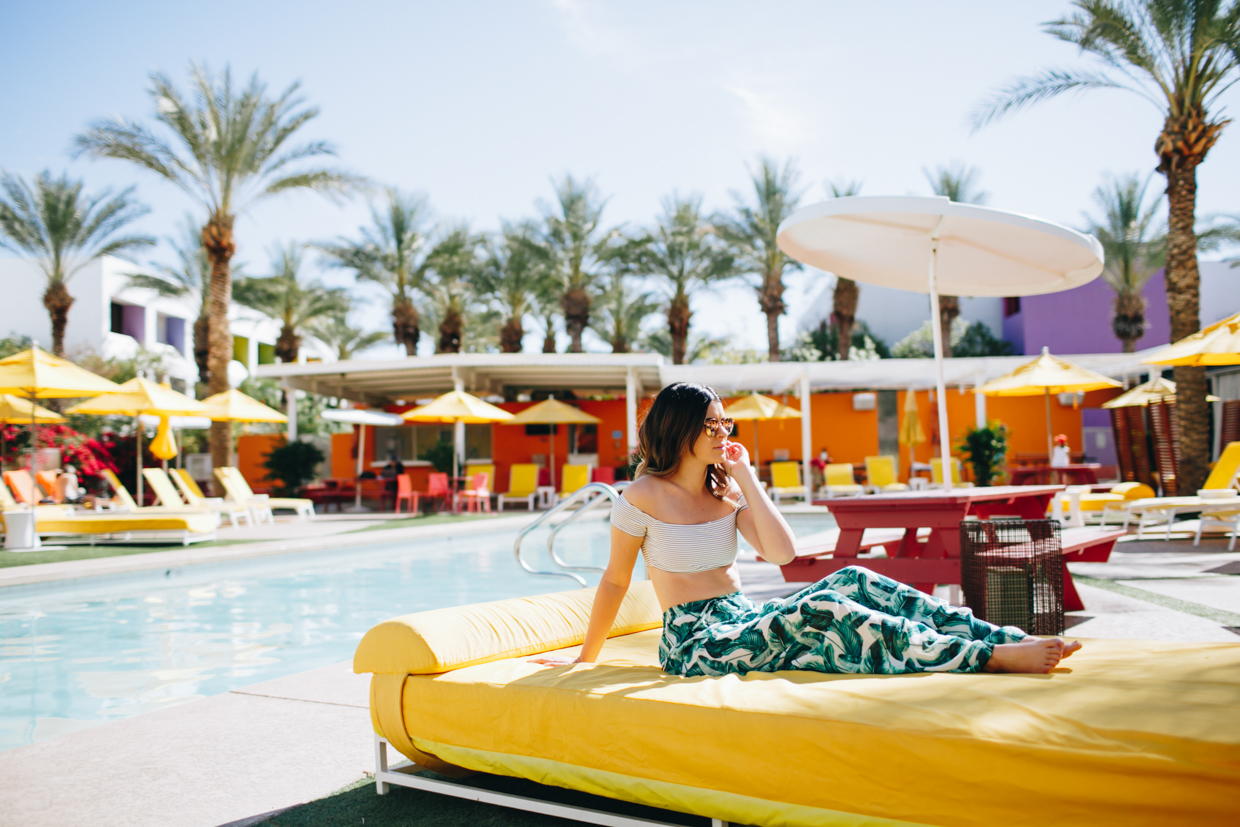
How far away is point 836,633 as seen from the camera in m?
2.35

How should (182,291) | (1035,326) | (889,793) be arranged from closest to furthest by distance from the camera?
(889,793) → (182,291) → (1035,326)

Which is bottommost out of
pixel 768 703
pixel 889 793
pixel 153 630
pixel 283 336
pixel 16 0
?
pixel 153 630

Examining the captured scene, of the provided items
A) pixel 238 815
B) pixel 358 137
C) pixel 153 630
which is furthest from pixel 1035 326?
pixel 238 815

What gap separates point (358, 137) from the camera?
1772cm

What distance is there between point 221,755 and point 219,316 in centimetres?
1647

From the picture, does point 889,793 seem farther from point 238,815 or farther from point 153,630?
point 153,630

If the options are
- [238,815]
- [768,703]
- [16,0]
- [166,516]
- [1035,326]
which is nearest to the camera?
[768,703]

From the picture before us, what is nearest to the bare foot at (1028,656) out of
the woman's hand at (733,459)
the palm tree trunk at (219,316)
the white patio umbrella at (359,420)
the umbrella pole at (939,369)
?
the woman's hand at (733,459)

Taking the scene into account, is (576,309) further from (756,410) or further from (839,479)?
(839,479)


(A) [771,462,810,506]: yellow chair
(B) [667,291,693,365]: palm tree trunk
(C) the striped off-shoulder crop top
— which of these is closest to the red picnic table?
(C) the striped off-shoulder crop top

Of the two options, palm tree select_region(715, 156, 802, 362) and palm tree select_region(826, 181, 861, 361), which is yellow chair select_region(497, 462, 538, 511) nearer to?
palm tree select_region(715, 156, 802, 362)

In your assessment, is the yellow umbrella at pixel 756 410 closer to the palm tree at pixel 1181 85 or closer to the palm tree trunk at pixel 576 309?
the palm tree trunk at pixel 576 309

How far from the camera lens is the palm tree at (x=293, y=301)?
26531 millimetres

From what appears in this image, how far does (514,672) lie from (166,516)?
10761 mm
